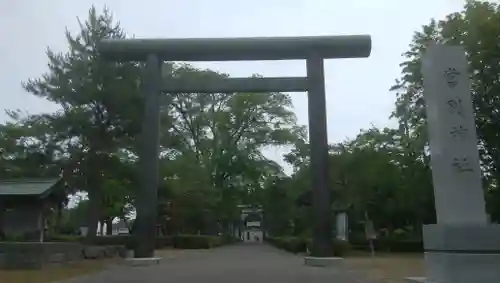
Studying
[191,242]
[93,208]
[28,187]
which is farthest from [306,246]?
[28,187]

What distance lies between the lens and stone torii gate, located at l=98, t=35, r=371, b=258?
18469 mm

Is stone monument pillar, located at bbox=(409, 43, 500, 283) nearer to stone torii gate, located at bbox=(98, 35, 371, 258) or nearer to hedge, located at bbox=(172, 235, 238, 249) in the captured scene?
stone torii gate, located at bbox=(98, 35, 371, 258)

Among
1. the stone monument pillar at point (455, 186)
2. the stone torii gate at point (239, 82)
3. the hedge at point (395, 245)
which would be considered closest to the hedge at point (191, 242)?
the hedge at point (395, 245)

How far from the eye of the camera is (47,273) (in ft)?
52.3

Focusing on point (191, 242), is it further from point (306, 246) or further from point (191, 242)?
point (306, 246)

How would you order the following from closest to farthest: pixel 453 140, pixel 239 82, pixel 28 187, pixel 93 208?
pixel 453 140
pixel 239 82
pixel 28 187
pixel 93 208

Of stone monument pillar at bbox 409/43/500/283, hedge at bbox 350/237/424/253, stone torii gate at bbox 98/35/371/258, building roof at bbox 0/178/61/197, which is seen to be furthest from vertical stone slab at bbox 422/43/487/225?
hedge at bbox 350/237/424/253

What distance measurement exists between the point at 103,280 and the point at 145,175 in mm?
5331

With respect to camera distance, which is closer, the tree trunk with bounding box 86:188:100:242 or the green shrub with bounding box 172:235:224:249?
the tree trunk with bounding box 86:188:100:242

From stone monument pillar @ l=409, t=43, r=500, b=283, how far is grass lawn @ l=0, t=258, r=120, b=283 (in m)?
9.26

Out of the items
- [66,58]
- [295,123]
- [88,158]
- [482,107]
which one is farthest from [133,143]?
[295,123]

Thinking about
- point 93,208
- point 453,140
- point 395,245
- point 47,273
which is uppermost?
point 453,140

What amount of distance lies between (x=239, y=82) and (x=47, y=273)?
871 centimetres

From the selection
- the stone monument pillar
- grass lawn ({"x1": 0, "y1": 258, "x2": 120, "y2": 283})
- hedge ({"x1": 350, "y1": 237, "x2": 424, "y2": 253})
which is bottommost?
grass lawn ({"x1": 0, "y1": 258, "x2": 120, "y2": 283})
